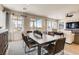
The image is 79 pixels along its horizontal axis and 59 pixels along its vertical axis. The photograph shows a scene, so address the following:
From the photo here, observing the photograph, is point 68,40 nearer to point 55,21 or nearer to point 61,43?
point 61,43

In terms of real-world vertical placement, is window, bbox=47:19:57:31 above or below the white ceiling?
below

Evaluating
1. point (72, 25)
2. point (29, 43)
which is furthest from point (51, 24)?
point (29, 43)

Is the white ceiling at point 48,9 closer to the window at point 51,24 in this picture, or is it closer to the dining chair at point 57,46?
the window at point 51,24

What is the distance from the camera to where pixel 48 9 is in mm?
1808

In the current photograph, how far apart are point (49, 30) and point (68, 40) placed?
1.79ft

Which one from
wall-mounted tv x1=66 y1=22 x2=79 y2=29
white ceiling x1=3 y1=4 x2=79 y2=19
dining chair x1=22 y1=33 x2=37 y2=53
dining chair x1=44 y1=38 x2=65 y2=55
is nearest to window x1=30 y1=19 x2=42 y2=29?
white ceiling x1=3 y1=4 x2=79 y2=19

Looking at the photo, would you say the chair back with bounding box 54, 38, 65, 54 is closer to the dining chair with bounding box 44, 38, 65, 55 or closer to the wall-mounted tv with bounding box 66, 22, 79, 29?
the dining chair with bounding box 44, 38, 65, 55

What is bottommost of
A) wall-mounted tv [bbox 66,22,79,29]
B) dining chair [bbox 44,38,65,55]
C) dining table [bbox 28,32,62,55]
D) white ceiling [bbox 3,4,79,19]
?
dining chair [bbox 44,38,65,55]

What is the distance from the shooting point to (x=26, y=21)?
1.85m

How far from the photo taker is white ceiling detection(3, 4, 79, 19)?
1712mm

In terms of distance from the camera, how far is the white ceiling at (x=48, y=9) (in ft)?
5.62

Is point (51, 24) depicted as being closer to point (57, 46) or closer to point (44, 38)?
point (44, 38)

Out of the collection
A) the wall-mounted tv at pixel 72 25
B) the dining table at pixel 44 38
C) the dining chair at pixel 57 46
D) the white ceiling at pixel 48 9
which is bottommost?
the dining chair at pixel 57 46

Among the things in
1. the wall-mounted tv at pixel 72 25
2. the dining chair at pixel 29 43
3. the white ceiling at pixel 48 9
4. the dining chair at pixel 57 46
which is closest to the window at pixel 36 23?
the white ceiling at pixel 48 9
